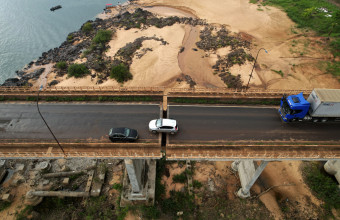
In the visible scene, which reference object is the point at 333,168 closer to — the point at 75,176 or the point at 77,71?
the point at 75,176

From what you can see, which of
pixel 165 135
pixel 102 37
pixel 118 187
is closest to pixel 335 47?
pixel 165 135

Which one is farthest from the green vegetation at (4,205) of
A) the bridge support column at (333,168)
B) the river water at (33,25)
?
the bridge support column at (333,168)

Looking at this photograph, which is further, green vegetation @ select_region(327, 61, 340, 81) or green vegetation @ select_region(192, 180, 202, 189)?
green vegetation @ select_region(327, 61, 340, 81)

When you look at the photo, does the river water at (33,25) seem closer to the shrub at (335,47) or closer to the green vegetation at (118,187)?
the green vegetation at (118,187)

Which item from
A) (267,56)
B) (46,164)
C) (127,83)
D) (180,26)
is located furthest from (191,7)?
(46,164)

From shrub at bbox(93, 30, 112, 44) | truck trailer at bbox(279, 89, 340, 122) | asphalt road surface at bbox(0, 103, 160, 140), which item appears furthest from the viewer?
shrub at bbox(93, 30, 112, 44)

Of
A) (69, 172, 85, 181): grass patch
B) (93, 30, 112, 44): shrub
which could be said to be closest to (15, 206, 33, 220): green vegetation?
(69, 172, 85, 181): grass patch

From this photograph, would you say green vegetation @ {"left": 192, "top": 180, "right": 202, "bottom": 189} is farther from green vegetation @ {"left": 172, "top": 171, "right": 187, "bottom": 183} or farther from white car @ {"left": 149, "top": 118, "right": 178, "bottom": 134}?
white car @ {"left": 149, "top": 118, "right": 178, "bottom": 134}

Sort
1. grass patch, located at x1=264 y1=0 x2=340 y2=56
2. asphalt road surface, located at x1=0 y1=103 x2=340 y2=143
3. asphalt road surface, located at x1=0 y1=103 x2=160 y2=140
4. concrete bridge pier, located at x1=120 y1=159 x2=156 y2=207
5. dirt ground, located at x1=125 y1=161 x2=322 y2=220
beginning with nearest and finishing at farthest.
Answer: asphalt road surface, located at x1=0 y1=103 x2=340 y2=143, asphalt road surface, located at x1=0 y1=103 x2=160 y2=140, concrete bridge pier, located at x1=120 y1=159 x2=156 y2=207, dirt ground, located at x1=125 y1=161 x2=322 y2=220, grass patch, located at x1=264 y1=0 x2=340 y2=56
